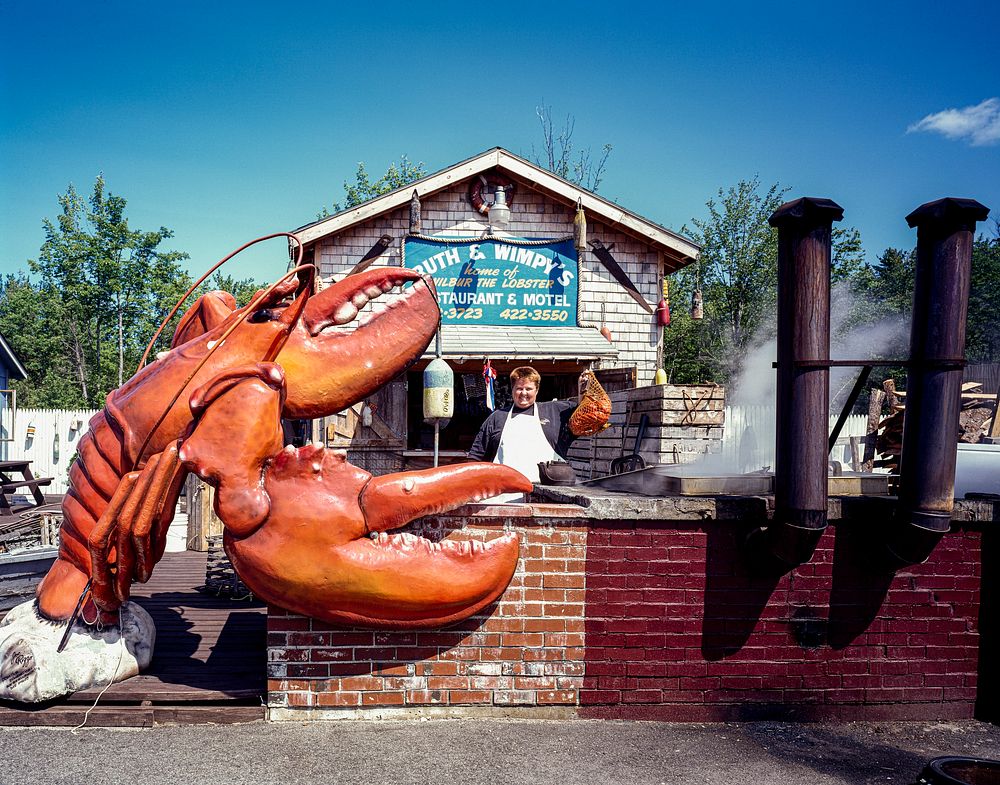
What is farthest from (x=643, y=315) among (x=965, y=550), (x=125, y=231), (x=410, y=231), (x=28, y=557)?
(x=125, y=231)

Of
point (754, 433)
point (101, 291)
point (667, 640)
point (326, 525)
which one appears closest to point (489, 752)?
point (667, 640)

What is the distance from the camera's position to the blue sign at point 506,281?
40.0ft

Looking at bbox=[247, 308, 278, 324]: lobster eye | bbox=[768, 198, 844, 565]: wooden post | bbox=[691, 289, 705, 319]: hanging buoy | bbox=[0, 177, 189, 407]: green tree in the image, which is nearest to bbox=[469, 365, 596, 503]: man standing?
bbox=[247, 308, 278, 324]: lobster eye

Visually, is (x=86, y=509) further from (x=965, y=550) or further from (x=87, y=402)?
(x=87, y=402)

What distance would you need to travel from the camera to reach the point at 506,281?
1224cm

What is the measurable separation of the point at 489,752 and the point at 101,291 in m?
33.1

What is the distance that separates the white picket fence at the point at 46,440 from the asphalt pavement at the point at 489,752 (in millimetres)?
19316

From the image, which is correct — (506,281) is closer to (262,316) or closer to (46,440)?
(262,316)

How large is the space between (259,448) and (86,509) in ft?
4.07

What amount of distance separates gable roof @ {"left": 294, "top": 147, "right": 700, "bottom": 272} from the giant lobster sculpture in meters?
7.78

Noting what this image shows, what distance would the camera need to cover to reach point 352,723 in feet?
12.2

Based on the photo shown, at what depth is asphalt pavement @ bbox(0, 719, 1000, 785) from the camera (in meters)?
3.21

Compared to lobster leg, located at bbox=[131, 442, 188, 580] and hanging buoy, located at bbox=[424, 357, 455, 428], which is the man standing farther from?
lobster leg, located at bbox=[131, 442, 188, 580]

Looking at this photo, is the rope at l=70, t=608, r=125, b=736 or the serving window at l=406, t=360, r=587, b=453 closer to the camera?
the rope at l=70, t=608, r=125, b=736
